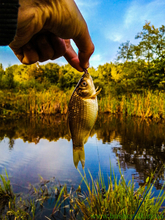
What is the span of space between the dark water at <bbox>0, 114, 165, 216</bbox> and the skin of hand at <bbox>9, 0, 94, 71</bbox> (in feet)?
5.01

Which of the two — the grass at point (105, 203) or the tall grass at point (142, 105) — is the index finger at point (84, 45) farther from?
the tall grass at point (142, 105)

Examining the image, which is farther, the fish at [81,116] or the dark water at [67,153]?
the dark water at [67,153]

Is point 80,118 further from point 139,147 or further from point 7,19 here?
point 139,147

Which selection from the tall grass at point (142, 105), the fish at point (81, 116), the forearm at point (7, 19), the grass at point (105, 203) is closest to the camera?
the forearm at point (7, 19)

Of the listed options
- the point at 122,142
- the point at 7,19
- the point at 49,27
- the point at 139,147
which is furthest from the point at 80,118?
the point at 122,142

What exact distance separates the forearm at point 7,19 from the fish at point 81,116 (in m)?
0.71

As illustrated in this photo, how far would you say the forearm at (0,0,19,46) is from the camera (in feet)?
1.93

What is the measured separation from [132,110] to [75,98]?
11905 mm

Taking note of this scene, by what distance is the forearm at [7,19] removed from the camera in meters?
0.59

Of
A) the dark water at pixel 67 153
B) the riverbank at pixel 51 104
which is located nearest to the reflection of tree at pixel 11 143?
the dark water at pixel 67 153

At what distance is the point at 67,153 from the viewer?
5.58 meters

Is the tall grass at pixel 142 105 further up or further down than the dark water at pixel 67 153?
further up

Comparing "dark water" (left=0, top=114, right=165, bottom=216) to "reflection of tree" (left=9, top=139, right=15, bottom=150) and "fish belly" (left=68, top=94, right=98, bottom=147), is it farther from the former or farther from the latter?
"fish belly" (left=68, top=94, right=98, bottom=147)

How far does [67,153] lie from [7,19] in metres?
5.21
